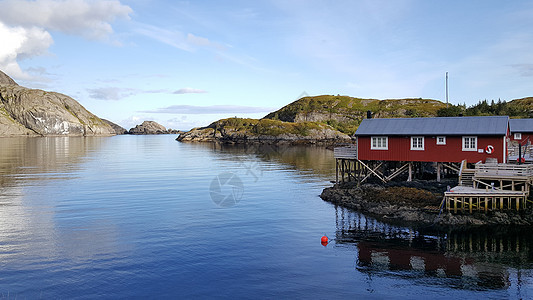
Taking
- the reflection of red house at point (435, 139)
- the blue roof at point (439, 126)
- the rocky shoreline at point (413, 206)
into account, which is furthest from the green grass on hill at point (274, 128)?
the rocky shoreline at point (413, 206)

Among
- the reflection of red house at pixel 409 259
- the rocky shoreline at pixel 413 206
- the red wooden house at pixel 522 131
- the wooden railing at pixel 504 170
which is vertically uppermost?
the red wooden house at pixel 522 131

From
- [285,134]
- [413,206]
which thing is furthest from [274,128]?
[413,206]

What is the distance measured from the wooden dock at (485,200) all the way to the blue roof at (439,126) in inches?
329

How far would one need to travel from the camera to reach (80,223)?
34625mm

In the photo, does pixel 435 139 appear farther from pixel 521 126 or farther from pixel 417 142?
pixel 521 126

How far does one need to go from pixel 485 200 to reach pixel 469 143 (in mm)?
10233

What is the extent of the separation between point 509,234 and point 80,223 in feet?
121

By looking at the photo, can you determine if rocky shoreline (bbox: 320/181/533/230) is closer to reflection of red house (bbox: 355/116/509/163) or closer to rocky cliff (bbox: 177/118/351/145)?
reflection of red house (bbox: 355/116/509/163)

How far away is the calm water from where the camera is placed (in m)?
21.2

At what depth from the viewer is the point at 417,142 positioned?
44.5 m

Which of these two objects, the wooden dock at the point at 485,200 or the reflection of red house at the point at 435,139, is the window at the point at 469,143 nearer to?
the reflection of red house at the point at 435,139

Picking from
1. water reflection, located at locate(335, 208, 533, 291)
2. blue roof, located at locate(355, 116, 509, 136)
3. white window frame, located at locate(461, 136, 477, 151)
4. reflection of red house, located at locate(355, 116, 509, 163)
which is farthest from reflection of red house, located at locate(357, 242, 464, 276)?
blue roof, located at locate(355, 116, 509, 136)

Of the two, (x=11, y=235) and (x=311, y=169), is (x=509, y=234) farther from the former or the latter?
(x=311, y=169)

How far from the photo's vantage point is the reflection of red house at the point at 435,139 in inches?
1598
